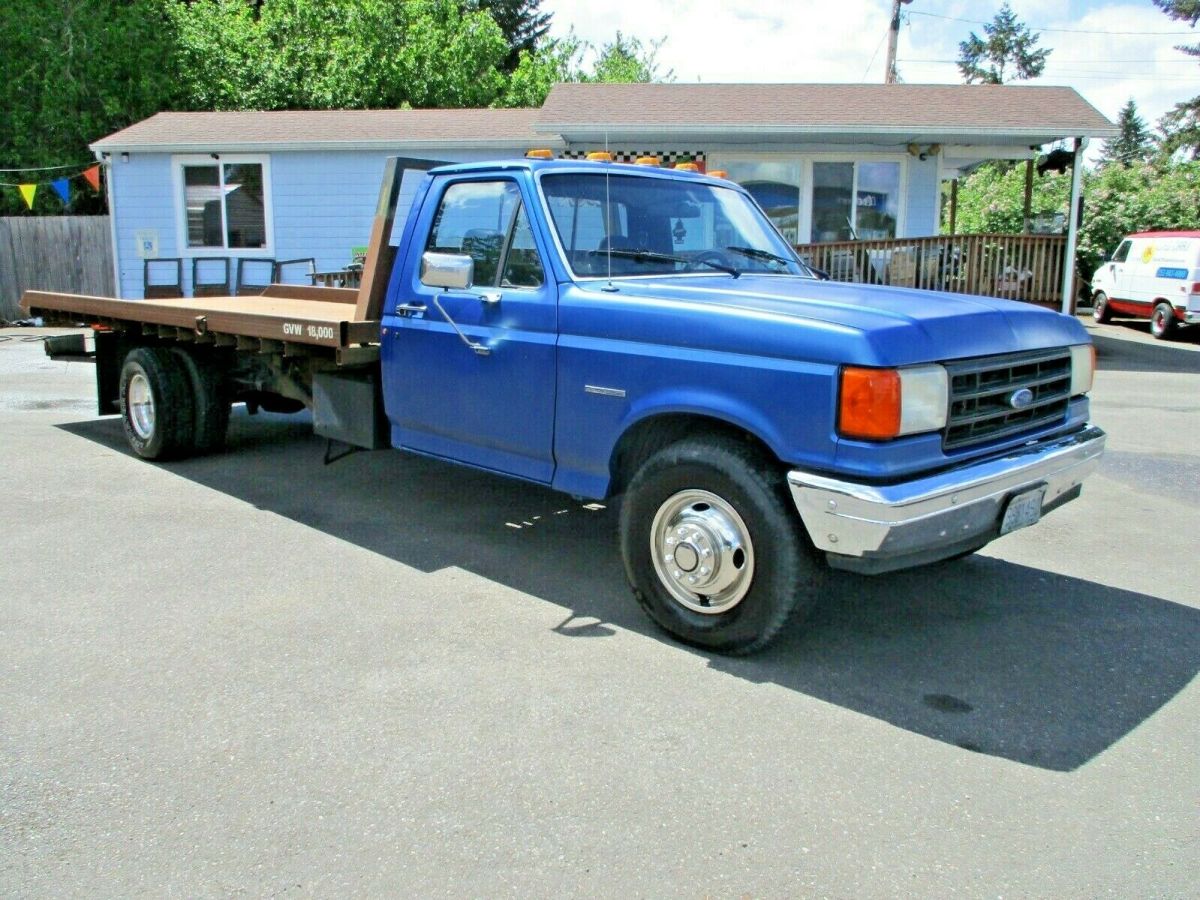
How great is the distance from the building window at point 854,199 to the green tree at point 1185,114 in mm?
34674

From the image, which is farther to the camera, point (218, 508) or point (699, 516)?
point (218, 508)

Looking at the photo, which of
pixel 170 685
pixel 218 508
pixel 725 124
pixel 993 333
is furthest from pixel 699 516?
pixel 725 124

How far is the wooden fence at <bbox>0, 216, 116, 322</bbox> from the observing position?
66.7 ft

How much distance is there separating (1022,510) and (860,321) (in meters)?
1.07

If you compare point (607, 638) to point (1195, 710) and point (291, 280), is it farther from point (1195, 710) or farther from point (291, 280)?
Result: point (291, 280)

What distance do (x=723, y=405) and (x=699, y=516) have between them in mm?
461

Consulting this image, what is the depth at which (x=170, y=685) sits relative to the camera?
13.0ft

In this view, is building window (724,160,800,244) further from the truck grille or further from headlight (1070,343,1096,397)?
the truck grille

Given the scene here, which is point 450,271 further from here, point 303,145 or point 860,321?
point 303,145

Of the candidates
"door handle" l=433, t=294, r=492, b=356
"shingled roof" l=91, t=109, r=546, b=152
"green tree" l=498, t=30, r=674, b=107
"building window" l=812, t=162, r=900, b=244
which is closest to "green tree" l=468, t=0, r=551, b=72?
"green tree" l=498, t=30, r=674, b=107

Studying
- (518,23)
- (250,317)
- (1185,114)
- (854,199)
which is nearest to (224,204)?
(854,199)

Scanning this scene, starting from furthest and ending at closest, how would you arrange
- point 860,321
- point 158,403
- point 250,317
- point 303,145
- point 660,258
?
point 303,145
point 158,403
point 250,317
point 660,258
point 860,321

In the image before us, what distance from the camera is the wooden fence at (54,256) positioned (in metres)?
20.3

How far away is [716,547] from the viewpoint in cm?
407
